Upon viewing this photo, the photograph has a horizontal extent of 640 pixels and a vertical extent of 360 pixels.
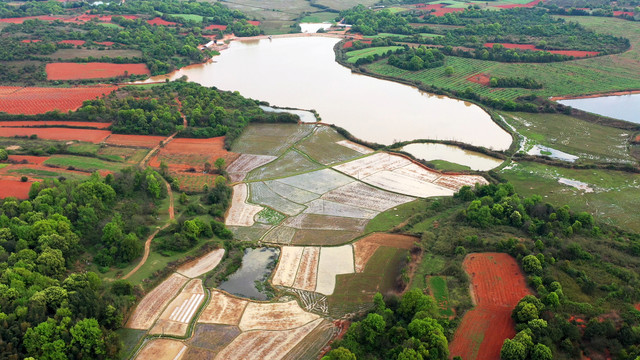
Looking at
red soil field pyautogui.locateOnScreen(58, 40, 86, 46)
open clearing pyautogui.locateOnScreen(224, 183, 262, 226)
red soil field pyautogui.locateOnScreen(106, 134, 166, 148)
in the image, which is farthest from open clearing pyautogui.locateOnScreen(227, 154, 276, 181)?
red soil field pyautogui.locateOnScreen(58, 40, 86, 46)

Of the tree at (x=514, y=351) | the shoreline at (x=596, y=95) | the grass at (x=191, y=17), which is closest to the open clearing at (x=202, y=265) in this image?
the tree at (x=514, y=351)

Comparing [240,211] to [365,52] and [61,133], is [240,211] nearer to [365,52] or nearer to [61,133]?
[61,133]

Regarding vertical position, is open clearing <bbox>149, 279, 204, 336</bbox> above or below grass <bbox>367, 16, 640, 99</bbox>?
below

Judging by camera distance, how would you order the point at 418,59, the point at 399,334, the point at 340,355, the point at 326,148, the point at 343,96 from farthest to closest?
1. the point at 418,59
2. the point at 343,96
3. the point at 326,148
4. the point at 399,334
5. the point at 340,355

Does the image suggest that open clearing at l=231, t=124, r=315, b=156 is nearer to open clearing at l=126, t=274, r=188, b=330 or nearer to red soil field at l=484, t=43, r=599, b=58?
open clearing at l=126, t=274, r=188, b=330

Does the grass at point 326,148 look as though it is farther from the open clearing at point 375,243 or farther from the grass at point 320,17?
the grass at point 320,17

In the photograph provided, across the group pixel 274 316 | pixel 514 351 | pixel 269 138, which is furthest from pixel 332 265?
A: pixel 269 138
